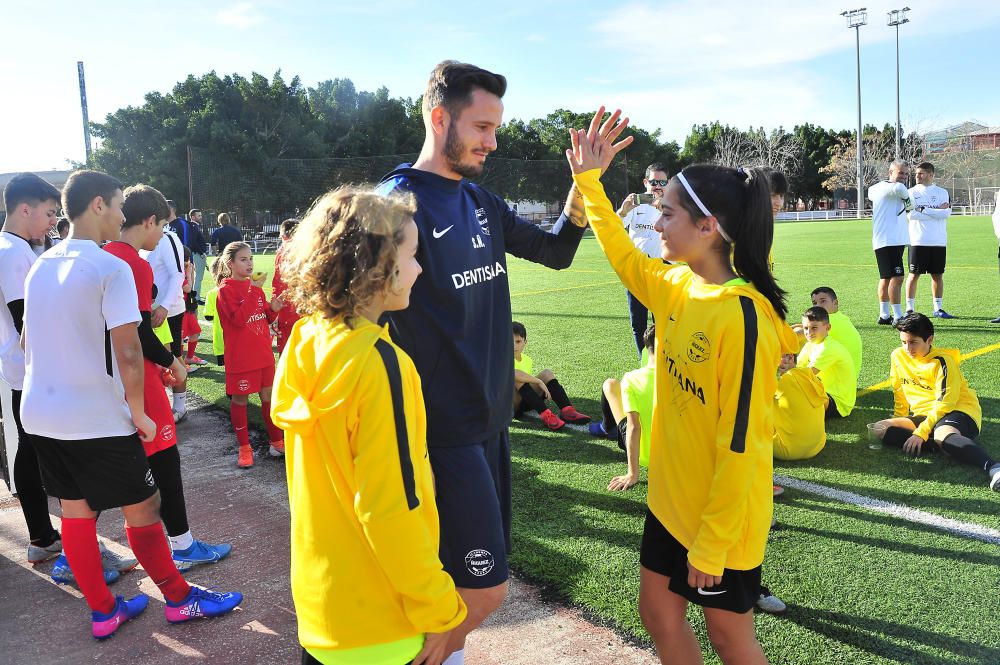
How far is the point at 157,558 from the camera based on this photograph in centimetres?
324

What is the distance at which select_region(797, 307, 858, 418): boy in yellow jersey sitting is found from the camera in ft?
18.6

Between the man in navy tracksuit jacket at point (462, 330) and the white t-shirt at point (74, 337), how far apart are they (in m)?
1.40

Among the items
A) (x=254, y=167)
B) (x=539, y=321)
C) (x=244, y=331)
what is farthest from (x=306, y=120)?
(x=244, y=331)

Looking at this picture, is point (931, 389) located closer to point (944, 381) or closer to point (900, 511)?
point (944, 381)

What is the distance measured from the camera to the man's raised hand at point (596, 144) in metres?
2.65

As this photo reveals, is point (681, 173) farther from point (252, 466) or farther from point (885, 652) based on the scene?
point (252, 466)

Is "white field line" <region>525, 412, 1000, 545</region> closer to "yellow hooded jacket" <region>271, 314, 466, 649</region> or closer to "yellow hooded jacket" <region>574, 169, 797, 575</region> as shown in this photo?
"yellow hooded jacket" <region>574, 169, 797, 575</region>

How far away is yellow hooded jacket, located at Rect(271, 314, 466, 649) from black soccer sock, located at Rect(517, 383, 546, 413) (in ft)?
14.6

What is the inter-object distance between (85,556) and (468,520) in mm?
2007

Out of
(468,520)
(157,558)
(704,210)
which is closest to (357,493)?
(468,520)

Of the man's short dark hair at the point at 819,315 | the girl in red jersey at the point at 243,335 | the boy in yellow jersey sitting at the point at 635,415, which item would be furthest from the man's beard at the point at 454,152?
the man's short dark hair at the point at 819,315

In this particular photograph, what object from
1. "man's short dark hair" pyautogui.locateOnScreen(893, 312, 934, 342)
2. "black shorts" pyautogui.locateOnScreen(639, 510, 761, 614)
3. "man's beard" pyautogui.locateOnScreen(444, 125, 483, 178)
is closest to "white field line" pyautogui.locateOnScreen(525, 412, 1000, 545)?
"man's short dark hair" pyautogui.locateOnScreen(893, 312, 934, 342)

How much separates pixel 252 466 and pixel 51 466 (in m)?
2.36

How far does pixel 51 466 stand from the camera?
3.12 m
